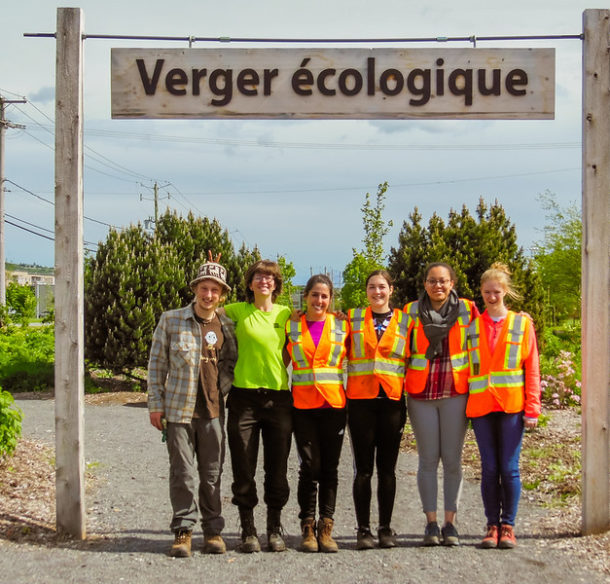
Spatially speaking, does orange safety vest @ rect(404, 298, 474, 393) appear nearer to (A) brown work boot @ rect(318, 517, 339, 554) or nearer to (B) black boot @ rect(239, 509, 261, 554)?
(A) brown work boot @ rect(318, 517, 339, 554)

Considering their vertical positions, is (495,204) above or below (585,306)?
above

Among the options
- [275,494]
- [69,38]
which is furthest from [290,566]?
[69,38]

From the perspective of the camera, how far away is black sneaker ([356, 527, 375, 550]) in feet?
17.3

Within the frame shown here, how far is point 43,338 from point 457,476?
15436 mm

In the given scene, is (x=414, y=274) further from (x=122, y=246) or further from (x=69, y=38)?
(x=69, y=38)

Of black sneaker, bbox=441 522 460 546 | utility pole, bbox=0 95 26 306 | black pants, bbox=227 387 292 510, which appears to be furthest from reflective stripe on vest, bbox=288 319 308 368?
utility pole, bbox=0 95 26 306

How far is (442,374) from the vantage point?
5.27 metres

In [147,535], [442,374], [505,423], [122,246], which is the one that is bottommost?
[147,535]

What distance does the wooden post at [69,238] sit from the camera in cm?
554

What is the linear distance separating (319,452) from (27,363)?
41.7 feet

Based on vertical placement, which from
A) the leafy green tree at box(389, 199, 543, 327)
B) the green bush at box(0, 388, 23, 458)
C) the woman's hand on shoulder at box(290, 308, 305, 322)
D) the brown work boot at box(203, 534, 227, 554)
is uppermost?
the leafy green tree at box(389, 199, 543, 327)

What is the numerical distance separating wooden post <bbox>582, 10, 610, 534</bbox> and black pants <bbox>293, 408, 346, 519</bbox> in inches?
73.9

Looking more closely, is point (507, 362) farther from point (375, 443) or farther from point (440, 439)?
point (375, 443)

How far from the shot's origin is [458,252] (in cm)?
1245
